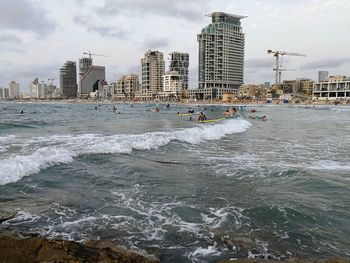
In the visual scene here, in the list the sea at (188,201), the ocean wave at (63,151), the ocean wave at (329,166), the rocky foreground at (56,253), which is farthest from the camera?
the ocean wave at (329,166)

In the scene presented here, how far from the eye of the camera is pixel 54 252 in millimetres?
4977

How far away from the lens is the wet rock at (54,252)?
4906 millimetres

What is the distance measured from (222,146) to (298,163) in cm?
691

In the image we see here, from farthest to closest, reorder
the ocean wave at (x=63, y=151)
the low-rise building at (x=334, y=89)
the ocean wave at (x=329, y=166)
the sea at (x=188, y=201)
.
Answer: the low-rise building at (x=334, y=89) < the ocean wave at (x=329, y=166) < the ocean wave at (x=63, y=151) < the sea at (x=188, y=201)

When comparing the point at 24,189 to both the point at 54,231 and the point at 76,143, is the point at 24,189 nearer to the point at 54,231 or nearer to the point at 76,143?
the point at 54,231

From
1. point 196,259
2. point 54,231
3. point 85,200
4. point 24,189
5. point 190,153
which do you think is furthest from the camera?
point 190,153

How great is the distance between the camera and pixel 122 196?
10.1 meters

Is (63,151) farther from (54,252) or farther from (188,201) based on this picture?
(54,252)

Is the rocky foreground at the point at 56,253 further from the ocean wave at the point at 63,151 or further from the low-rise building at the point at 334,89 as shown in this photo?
the low-rise building at the point at 334,89

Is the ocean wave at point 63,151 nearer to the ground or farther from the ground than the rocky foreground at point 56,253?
nearer to the ground

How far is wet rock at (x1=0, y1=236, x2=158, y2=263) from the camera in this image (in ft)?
16.1

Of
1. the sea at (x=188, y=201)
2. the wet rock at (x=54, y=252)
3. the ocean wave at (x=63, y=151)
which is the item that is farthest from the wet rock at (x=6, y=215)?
the ocean wave at (x=63, y=151)

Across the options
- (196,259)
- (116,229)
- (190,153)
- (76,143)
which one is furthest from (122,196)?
(76,143)

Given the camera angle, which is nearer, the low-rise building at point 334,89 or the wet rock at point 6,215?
the wet rock at point 6,215
